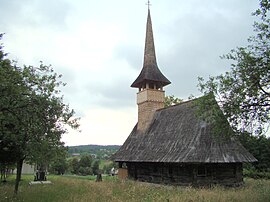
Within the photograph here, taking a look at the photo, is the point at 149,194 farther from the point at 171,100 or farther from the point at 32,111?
the point at 171,100

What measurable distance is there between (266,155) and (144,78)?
1441 centimetres

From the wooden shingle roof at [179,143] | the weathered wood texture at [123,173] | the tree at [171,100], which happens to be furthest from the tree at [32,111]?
the tree at [171,100]

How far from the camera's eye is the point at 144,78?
74.6 feet

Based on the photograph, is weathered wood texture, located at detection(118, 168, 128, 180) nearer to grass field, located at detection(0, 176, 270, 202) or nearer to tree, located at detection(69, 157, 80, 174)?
grass field, located at detection(0, 176, 270, 202)

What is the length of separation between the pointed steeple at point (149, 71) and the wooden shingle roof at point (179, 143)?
276cm

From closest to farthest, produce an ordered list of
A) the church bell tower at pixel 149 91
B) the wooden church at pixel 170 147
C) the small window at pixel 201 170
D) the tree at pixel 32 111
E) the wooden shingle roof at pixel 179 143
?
the tree at pixel 32 111
the wooden shingle roof at pixel 179 143
the wooden church at pixel 170 147
the small window at pixel 201 170
the church bell tower at pixel 149 91

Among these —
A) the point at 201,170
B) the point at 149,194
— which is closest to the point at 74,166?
the point at 201,170

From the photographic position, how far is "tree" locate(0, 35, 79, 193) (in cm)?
806

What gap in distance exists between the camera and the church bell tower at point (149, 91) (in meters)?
22.8

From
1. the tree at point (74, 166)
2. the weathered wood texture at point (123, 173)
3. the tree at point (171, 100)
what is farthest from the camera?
the tree at point (74, 166)

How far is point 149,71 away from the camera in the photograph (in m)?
23.6

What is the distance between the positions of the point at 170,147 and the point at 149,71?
29.2 feet

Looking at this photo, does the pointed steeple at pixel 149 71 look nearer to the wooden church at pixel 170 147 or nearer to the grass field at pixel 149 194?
the wooden church at pixel 170 147

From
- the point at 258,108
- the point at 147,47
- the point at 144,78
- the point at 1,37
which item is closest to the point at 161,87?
the point at 144,78
